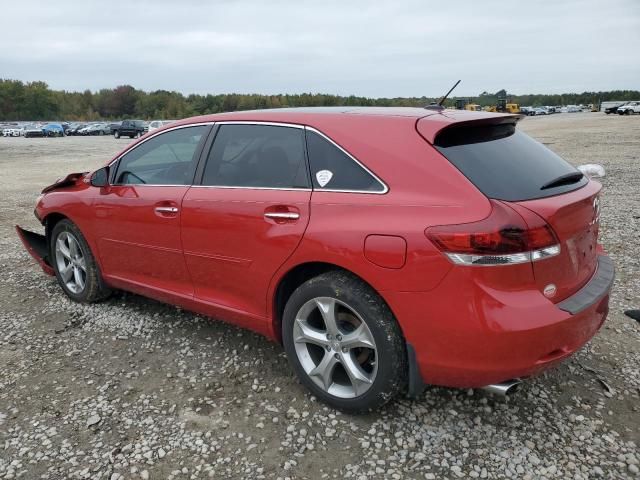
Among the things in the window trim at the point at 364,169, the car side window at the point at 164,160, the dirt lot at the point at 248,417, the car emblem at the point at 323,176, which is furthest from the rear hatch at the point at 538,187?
the car side window at the point at 164,160

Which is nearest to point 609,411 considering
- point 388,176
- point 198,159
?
point 388,176

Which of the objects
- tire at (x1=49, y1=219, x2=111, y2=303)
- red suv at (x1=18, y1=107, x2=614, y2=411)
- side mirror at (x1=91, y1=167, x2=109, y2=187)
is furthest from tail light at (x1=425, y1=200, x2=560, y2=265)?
tire at (x1=49, y1=219, x2=111, y2=303)

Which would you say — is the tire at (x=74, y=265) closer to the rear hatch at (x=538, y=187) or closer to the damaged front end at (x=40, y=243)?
the damaged front end at (x=40, y=243)

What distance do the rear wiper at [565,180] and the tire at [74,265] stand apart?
357 cm

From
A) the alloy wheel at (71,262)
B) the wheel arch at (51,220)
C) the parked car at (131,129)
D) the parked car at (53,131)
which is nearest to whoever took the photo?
the alloy wheel at (71,262)

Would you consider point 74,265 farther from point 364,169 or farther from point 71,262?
point 364,169

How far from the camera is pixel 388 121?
9.49 feet

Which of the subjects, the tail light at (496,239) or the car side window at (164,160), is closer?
the tail light at (496,239)

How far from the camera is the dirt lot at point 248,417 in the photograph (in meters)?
2.57

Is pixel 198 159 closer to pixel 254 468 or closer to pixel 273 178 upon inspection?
pixel 273 178

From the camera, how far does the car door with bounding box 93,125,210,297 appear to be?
12.0 ft

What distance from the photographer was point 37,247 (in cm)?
534

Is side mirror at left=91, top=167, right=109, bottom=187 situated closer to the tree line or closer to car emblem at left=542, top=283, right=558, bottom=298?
car emblem at left=542, top=283, right=558, bottom=298

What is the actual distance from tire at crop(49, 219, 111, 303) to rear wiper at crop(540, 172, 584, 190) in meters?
3.57
